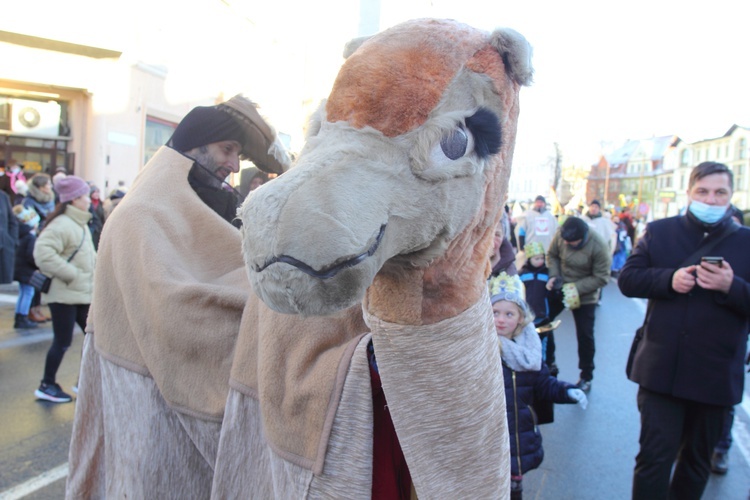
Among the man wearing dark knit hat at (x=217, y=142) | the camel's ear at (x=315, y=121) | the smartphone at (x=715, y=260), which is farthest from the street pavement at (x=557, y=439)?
the camel's ear at (x=315, y=121)

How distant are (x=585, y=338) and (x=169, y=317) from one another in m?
4.93

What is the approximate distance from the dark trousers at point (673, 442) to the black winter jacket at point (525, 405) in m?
0.42

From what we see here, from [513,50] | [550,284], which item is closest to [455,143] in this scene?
[513,50]

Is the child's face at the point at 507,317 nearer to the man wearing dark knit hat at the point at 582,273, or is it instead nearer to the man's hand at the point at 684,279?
the man's hand at the point at 684,279

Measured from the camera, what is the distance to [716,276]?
2695 mm

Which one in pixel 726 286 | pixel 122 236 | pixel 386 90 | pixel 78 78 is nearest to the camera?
pixel 386 90

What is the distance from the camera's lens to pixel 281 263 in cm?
80

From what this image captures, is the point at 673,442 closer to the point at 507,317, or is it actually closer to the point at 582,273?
the point at 507,317

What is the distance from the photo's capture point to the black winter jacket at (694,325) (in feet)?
9.05

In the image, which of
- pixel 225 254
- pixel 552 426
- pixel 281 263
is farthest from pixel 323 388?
pixel 552 426

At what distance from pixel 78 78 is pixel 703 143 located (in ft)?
230

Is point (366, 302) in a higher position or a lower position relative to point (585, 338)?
higher

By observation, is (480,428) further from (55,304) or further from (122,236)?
(55,304)

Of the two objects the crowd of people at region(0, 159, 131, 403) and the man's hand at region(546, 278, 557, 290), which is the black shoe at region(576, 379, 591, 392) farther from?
the crowd of people at region(0, 159, 131, 403)
